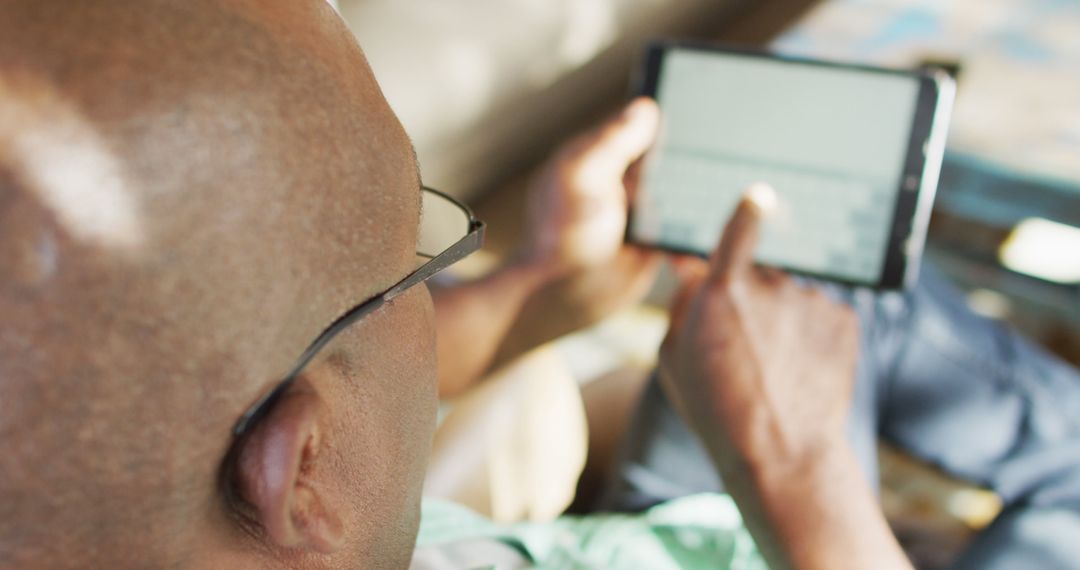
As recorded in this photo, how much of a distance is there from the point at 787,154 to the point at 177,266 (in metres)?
0.65

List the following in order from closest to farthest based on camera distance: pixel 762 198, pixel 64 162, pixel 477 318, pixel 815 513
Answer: pixel 64 162 → pixel 815 513 → pixel 762 198 → pixel 477 318

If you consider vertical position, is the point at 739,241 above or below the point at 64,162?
below

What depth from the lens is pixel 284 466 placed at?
1.02 feet

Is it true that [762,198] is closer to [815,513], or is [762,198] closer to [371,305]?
[815,513]

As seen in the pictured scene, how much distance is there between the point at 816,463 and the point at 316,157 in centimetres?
47

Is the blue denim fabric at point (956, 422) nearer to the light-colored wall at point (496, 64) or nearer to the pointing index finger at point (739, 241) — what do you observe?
the pointing index finger at point (739, 241)

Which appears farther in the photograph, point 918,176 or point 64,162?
point 918,176

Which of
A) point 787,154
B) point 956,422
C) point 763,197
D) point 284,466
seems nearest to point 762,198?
point 763,197

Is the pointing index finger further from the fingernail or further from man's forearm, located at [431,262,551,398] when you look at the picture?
man's forearm, located at [431,262,551,398]

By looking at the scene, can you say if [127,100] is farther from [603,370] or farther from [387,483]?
[603,370]

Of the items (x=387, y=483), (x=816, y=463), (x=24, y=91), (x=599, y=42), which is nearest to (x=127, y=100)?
(x=24, y=91)

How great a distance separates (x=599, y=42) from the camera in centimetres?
127

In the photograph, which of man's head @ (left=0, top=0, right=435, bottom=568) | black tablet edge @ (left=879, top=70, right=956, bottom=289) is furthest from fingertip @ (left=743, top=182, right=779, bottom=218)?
man's head @ (left=0, top=0, right=435, bottom=568)

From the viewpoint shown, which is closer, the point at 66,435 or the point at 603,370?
the point at 66,435
